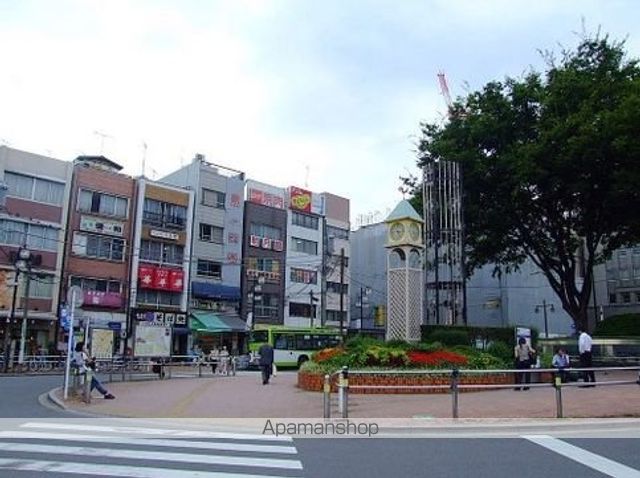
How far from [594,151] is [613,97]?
2.98m

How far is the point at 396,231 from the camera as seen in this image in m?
23.8

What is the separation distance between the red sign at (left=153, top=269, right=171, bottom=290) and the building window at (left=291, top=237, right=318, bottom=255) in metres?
14.0

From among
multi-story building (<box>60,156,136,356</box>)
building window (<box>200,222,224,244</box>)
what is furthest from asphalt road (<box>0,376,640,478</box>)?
building window (<box>200,222,224,244</box>)

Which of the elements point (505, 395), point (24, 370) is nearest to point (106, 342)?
point (24, 370)

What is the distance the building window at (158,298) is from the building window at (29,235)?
712cm

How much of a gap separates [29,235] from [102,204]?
574 centimetres

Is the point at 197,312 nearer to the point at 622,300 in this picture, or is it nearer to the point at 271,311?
the point at 271,311

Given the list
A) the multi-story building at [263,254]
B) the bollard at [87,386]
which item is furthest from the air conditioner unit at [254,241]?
the bollard at [87,386]

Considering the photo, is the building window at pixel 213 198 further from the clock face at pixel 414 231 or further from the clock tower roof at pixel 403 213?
the clock face at pixel 414 231

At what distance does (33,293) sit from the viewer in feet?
134

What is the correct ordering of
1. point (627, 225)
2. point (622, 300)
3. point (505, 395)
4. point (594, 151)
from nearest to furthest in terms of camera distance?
1. point (505, 395)
2. point (594, 151)
3. point (627, 225)
4. point (622, 300)

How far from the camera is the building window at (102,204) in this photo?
4400 cm

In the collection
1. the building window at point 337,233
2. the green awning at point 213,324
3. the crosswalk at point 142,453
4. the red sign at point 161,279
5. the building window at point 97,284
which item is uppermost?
the building window at point 337,233

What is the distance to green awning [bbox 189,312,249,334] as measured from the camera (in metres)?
48.4
